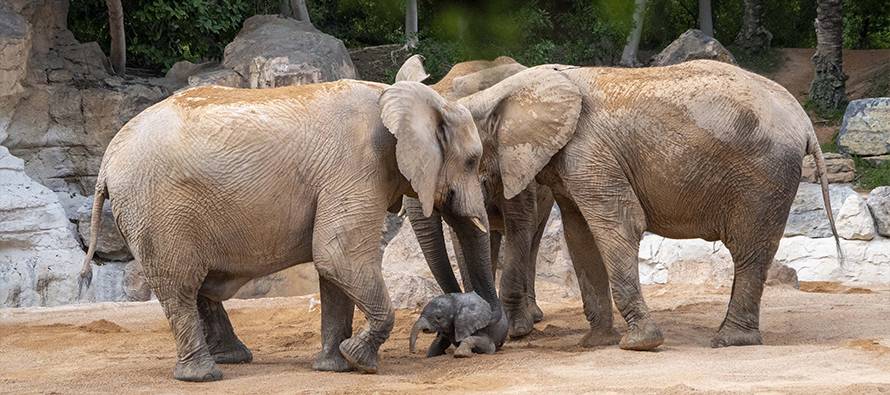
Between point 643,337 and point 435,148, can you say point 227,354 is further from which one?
point 643,337

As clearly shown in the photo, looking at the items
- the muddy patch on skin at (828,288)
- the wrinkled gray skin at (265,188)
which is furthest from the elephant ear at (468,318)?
the muddy patch on skin at (828,288)

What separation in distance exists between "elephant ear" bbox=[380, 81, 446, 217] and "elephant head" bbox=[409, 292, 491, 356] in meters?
0.90

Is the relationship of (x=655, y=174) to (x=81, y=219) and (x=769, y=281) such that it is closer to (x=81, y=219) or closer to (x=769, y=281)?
(x=769, y=281)

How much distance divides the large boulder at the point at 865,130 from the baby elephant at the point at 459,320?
38.0 feet

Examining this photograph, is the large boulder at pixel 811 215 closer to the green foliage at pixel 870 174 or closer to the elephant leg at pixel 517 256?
the green foliage at pixel 870 174

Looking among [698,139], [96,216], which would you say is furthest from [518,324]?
[96,216]

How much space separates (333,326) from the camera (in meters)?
8.19

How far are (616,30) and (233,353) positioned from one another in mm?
4811

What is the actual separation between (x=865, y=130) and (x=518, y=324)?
10.8 metres

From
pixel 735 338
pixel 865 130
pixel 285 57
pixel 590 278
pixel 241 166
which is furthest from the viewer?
pixel 865 130

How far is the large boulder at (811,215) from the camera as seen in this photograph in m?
14.4

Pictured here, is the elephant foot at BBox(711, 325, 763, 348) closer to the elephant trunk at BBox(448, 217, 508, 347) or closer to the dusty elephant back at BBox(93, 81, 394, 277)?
the elephant trunk at BBox(448, 217, 508, 347)

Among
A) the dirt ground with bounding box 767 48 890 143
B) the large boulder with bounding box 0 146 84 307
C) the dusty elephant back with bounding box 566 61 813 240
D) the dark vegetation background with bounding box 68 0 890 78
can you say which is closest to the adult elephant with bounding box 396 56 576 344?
the dark vegetation background with bounding box 68 0 890 78

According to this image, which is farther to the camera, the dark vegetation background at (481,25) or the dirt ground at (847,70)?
the dirt ground at (847,70)
